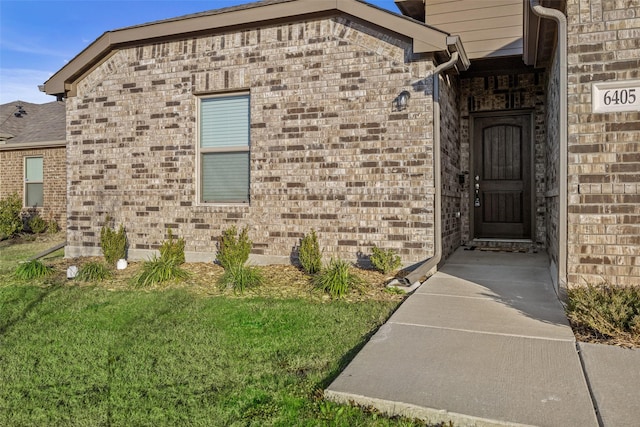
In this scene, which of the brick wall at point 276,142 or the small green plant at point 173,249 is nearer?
the brick wall at point 276,142

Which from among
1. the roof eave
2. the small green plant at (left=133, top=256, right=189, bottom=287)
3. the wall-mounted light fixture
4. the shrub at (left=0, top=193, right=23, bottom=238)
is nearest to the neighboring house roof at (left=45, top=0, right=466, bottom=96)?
the wall-mounted light fixture

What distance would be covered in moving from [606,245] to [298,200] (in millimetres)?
3919

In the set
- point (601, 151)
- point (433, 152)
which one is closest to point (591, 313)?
point (601, 151)

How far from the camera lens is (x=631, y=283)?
3.99m

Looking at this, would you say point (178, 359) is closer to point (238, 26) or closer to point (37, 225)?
point (238, 26)

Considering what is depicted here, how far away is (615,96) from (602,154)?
1.80 feet

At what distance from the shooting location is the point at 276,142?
6590 mm

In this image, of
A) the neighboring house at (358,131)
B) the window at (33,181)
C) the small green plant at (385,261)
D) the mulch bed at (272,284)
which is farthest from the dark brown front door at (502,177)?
the window at (33,181)

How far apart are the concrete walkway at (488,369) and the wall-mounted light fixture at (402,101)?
2782 millimetres

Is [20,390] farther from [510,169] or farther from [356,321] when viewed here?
[510,169]

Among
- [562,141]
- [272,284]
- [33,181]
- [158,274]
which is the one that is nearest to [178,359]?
[272,284]

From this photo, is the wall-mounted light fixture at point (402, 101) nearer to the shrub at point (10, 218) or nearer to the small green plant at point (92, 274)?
the small green plant at point (92, 274)

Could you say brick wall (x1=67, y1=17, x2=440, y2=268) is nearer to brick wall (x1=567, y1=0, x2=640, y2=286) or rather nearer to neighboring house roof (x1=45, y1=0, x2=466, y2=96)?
neighboring house roof (x1=45, y1=0, x2=466, y2=96)

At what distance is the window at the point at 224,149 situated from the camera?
22.7 ft
